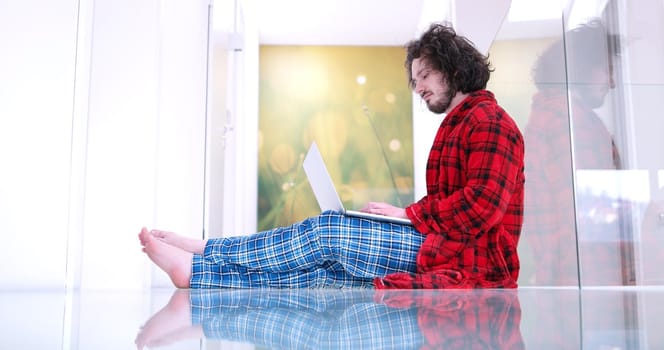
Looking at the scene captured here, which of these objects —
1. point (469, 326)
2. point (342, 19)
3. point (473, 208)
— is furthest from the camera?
point (342, 19)

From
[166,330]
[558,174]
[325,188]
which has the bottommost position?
[166,330]

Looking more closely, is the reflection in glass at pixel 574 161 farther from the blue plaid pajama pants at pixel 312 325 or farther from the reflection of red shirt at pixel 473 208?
Answer: the blue plaid pajama pants at pixel 312 325

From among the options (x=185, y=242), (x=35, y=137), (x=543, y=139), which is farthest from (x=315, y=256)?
(x=543, y=139)

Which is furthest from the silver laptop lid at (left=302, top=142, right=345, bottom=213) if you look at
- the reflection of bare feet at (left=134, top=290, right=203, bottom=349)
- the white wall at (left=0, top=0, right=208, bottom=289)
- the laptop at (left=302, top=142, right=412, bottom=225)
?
the reflection of bare feet at (left=134, top=290, right=203, bottom=349)

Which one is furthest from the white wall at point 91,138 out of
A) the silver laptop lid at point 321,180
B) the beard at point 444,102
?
the beard at point 444,102

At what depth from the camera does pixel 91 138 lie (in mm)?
2305

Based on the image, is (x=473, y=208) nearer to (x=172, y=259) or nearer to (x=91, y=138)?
(x=172, y=259)

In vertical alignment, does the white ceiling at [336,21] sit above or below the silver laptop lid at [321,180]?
above

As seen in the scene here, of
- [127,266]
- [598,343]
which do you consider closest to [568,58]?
[127,266]

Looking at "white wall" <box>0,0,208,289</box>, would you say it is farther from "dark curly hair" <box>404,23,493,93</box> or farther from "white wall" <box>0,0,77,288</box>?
"dark curly hair" <box>404,23,493,93</box>

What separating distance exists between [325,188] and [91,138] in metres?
0.90

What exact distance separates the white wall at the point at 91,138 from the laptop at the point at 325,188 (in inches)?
27.0

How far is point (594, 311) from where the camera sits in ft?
3.56

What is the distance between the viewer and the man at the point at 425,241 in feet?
5.98
